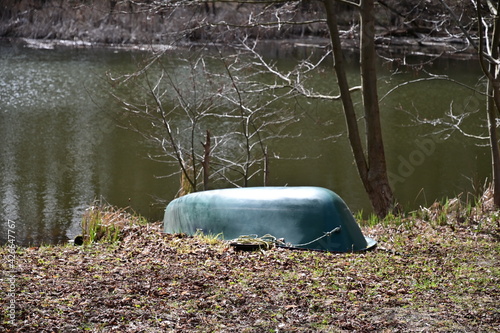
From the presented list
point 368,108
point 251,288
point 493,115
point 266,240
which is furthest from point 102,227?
point 493,115

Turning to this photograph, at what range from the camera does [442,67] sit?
89.7 ft

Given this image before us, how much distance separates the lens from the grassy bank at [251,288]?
4.16 m

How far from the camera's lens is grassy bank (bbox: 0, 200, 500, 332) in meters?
4.16

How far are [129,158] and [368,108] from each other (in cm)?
781

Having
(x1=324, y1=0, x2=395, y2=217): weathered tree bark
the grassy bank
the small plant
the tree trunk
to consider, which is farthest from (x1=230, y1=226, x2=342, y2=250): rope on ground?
the tree trunk

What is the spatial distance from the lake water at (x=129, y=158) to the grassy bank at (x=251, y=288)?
397cm

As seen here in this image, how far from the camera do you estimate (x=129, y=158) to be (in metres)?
15.4

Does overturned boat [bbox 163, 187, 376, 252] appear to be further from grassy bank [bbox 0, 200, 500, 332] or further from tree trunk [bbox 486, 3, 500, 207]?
tree trunk [bbox 486, 3, 500, 207]

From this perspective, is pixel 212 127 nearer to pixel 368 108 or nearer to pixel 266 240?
pixel 368 108

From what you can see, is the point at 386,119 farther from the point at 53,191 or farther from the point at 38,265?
the point at 38,265

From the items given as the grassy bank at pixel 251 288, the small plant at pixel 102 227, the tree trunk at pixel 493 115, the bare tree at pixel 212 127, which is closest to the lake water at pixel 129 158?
the bare tree at pixel 212 127

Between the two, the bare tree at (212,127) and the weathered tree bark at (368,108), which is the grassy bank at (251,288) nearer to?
the weathered tree bark at (368,108)

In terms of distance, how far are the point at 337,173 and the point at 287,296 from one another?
10.4 m

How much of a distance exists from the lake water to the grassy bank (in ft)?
13.0
